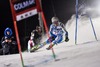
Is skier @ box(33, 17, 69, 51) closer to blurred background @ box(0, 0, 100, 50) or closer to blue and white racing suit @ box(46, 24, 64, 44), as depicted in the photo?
blue and white racing suit @ box(46, 24, 64, 44)

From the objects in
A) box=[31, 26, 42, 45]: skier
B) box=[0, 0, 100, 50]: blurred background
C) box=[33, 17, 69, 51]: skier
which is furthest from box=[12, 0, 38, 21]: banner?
box=[0, 0, 100, 50]: blurred background

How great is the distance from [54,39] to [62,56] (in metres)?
3.88

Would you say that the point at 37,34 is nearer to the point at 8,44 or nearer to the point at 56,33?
the point at 56,33

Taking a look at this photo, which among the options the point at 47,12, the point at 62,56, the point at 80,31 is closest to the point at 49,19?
the point at 47,12

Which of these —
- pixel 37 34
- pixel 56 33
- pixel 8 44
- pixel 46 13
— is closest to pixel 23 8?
Result: pixel 8 44

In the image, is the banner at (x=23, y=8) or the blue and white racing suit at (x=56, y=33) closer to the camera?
the banner at (x=23, y=8)

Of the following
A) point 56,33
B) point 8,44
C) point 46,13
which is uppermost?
point 46,13

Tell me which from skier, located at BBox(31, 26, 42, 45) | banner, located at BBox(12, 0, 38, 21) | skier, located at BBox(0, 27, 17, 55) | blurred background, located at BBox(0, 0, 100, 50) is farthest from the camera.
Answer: blurred background, located at BBox(0, 0, 100, 50)

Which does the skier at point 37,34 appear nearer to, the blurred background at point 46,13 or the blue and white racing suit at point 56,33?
the blurred background at point 46,13

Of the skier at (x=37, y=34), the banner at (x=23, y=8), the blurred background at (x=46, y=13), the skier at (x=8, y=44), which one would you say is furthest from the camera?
the blurred background at (x=46, y=13)

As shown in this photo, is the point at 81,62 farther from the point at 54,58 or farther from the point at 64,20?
the point at 64,20

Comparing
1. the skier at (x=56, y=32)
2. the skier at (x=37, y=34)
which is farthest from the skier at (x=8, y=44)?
the skier at (x=37, y=34)

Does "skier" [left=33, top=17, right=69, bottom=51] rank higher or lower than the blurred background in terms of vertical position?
lower

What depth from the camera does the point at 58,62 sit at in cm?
898
